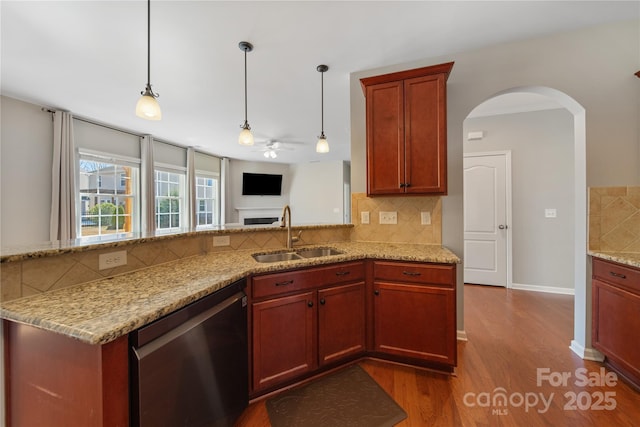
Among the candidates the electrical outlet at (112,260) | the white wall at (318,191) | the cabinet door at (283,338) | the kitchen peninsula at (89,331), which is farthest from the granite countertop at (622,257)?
the white wall at (318,191)

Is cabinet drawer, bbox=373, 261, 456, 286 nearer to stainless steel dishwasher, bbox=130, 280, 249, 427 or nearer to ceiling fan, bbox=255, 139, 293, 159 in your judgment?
stainless steel dishwasher, bbox=130, 280, 249, 427

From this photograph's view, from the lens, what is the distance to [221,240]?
203 cm

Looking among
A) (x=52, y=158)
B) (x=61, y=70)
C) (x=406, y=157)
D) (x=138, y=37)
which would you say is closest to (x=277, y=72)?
(x=138, y=37)

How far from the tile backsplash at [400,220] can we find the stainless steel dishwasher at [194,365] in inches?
56.5

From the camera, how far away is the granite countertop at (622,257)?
1.59m

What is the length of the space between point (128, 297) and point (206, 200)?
5.98 meters

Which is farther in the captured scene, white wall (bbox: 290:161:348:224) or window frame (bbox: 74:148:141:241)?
white wall (bbox: 290:161:348:224)

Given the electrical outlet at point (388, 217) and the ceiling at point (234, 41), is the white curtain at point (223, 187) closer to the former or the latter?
the ceiling at point (234, 41)

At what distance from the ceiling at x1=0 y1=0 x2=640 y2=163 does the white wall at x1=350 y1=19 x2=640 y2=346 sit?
0.37ft

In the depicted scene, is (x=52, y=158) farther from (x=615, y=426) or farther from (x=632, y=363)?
(x=632, y=363)

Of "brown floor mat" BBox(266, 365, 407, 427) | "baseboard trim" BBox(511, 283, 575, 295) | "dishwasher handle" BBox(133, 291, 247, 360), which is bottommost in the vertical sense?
"brown floor mat" BBox(266, 365, 407, 427)

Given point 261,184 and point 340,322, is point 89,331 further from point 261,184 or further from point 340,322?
point 261,184

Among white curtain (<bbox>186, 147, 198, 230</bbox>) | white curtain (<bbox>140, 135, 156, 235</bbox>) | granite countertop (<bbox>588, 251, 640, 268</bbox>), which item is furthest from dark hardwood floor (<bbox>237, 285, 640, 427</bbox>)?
white curtain (<bbox>186, 147, 198, 230</bbox>)

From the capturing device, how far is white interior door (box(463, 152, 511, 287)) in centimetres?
357
